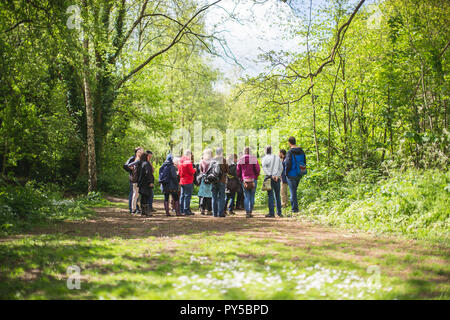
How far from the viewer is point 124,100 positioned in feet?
78.9

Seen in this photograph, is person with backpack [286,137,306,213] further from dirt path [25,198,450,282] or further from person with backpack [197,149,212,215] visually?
person with backpack [197,149,212,215]

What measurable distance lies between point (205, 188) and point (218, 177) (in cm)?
174

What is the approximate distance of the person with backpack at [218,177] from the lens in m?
11.0

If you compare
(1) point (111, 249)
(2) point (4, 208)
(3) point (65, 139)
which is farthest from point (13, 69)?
(3) point (65, 139)

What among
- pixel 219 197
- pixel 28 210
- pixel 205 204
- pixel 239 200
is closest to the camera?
pixel 28 210

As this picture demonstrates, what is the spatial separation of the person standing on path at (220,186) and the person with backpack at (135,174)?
241 centimetres

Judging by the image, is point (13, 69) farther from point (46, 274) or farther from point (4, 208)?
point (46, 274)

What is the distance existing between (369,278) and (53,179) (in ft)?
63.0

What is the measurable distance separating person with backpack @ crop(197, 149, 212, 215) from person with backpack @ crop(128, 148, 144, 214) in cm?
205

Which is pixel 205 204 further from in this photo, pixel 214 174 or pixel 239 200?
pixel 239 200

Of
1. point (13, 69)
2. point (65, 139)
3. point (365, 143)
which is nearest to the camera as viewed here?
point (13, 69)

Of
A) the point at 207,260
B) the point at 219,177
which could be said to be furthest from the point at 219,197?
the point at 207,260

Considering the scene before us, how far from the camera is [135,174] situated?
37.6 feet

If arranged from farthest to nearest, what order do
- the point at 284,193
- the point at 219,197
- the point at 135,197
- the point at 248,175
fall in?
the point at 284,193 < the point at 135,197 < the point at 219,197 < the point at 248,175
